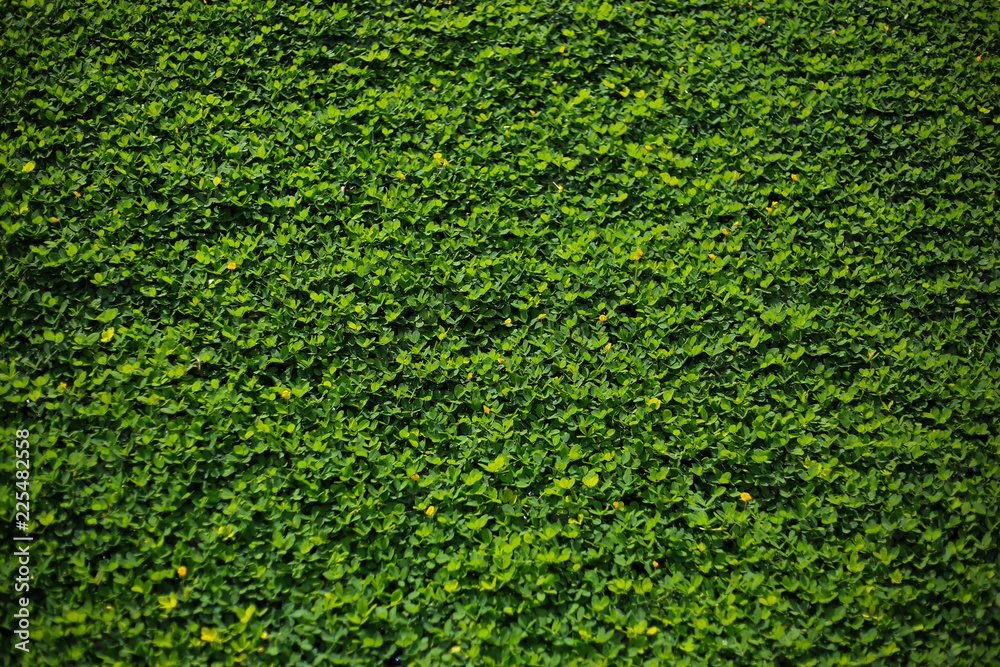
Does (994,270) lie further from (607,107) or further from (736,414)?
(607,107)

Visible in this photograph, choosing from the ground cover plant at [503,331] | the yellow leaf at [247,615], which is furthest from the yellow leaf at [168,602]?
the yellow leaf at [247,615]

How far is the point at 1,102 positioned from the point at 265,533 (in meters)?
2.63

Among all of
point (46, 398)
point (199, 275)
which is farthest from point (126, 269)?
point (46, 398)

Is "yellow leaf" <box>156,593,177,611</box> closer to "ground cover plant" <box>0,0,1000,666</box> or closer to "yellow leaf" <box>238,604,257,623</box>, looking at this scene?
"ground cover plant" <box>0,0,1000,666</box>

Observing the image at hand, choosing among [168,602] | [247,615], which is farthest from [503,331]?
[168,602]

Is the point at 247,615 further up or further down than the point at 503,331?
further down

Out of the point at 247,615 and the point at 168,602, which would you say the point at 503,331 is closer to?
the point at 247,615

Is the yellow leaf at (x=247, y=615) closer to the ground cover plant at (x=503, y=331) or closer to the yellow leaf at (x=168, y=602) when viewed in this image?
the ground cover plant at (x=503, y=331)

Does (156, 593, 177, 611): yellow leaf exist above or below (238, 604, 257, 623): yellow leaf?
above

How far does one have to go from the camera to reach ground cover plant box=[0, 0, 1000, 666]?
2.16m

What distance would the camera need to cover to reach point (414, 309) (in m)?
2.79

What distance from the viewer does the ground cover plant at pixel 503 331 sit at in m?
2.16

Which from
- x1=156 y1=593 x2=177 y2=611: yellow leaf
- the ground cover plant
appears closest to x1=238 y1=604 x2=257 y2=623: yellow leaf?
the ground cover plant

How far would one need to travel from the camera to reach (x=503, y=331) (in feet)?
9.13
